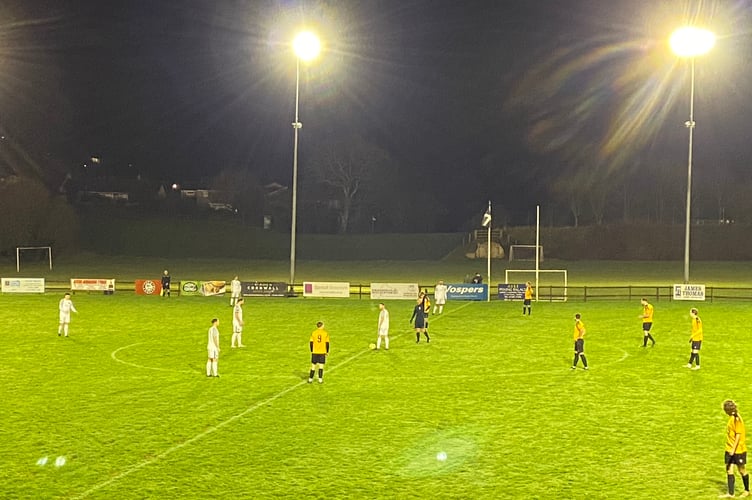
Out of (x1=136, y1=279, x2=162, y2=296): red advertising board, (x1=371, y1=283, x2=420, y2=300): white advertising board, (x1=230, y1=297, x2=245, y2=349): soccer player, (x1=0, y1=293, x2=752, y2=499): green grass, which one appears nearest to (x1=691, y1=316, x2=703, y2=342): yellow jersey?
(x1=0, y1=293, x2=752, y2=499): green grass

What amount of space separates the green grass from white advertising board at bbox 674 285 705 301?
15110mm

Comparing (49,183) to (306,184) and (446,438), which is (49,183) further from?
(446,438)

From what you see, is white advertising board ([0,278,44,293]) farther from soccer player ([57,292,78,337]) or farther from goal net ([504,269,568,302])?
goal net ([504,269,568,302])

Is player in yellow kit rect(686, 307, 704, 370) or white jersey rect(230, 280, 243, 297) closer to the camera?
player in yellow kit rect(686, 307, 704, 370)

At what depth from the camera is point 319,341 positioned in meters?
19.6

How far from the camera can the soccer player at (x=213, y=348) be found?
20.1 meters

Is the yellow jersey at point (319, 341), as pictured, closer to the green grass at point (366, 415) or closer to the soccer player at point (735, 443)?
the green grass at point (366, 415)

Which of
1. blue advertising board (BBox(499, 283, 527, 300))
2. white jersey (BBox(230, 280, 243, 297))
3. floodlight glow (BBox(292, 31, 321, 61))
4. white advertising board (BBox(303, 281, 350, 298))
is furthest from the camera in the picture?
white advertising board (BBox(303, 281, 350, 298))

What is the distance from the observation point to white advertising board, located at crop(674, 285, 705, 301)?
4556 cm

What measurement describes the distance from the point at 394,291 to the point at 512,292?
7.81 metres

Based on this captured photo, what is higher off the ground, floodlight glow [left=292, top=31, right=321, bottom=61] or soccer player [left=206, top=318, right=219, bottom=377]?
floodlight glow [left=292, top=31, right=321, bottom=61]

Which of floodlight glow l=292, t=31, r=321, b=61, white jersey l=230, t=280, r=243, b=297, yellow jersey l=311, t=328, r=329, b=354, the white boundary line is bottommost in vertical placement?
the white boundary line

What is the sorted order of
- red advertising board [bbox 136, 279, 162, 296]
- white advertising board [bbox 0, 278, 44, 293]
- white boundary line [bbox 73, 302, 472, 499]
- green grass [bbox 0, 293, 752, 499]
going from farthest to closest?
red advertising board [bbox 136, 279, 162, 296] < white advertising board [bbox 0, 278, 44, 293] < green grass [bbox 0, 293, 752, 499] < white boundary line [bbox 73, 302, 472, 499]

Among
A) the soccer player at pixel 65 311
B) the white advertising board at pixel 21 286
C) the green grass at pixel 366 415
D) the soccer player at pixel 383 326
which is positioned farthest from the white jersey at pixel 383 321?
the white advertising board at pixel 21 286
